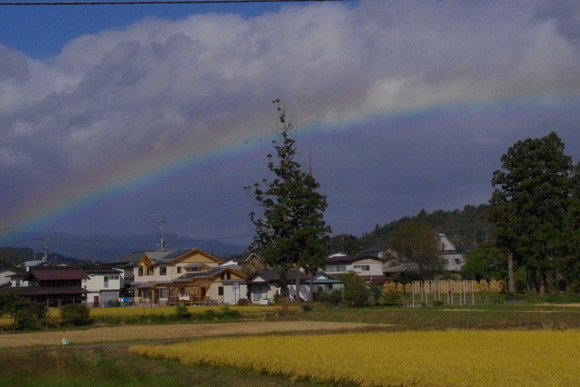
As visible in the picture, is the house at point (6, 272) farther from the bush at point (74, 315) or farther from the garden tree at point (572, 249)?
the garden tree at point (572, 249)

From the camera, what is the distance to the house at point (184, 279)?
250ft

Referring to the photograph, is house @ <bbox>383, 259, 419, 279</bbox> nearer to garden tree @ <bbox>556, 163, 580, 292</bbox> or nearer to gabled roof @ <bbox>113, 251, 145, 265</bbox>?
garden tree @ <bbox>556, 163, 580, 292</bbox>

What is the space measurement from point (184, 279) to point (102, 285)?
44.9ft

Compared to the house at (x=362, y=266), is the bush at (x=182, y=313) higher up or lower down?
lower down

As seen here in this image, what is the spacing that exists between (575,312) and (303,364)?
997 inches

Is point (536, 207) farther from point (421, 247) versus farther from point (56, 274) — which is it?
point (56, 274)

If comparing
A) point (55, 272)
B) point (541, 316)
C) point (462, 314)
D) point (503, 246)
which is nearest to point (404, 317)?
point (462, 314)

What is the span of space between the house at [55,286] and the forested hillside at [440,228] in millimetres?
80844

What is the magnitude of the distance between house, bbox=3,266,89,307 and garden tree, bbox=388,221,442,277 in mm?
39821

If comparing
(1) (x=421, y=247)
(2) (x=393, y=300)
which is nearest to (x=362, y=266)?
(1) (x=421, y=247)

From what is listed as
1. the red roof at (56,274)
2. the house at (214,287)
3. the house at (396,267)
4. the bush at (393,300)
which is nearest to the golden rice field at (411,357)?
the bush at (393,300)

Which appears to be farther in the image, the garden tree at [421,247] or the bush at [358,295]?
the garden tree at [421,247]

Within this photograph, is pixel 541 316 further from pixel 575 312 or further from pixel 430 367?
pixel 430 367

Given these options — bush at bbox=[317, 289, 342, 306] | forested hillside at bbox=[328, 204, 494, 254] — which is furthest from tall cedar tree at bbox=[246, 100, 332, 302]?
forested hillside at bbox=[328, 204, 494, 254]
